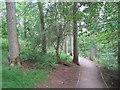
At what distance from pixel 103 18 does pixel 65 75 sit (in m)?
5.00

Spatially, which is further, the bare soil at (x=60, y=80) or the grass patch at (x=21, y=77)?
the bare soil at (x=60, y=80)

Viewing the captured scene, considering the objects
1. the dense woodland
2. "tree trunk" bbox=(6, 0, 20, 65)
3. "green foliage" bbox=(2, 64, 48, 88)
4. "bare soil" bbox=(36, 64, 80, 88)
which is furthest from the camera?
"tree trunk" bbox=(6, 0, 20, 65)

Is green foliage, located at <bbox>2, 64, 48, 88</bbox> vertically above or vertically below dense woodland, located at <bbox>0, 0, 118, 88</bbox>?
below

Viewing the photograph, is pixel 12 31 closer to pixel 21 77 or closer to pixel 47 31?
pixel 21 77

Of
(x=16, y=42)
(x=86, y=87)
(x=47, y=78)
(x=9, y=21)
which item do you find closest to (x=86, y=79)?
(x=86, y=87)

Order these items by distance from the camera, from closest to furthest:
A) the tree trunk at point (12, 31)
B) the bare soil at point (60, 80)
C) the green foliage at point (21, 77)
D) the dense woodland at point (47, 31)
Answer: the green foliage at point (21, 77), the dense woodland at point (47, 31), the bare soil at point (60, 80), the tree trunk at point (12, 31)

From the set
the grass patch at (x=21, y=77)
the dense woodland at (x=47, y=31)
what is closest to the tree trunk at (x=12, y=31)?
the dense woodland at (x=47, y=31)

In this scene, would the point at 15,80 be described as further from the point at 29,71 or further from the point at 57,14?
the point at 57,14

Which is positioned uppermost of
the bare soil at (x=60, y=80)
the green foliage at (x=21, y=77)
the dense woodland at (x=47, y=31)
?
the dense woodland at (x=47, y=31)

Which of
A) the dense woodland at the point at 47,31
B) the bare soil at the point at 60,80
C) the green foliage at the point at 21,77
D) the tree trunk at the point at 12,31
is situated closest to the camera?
the green foliage at the point at 21,77

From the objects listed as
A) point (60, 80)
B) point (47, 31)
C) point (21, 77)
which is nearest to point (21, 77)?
point (21, 77)

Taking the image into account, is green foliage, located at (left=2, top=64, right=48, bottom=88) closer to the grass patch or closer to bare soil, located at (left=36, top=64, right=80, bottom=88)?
the grass patch

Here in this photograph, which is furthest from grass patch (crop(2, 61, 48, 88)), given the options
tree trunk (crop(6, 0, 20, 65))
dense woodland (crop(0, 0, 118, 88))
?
tree trunk (crop(6, 0, 20, 65))

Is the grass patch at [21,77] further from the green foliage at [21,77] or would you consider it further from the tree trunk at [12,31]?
the tree trunk at [12,31]
